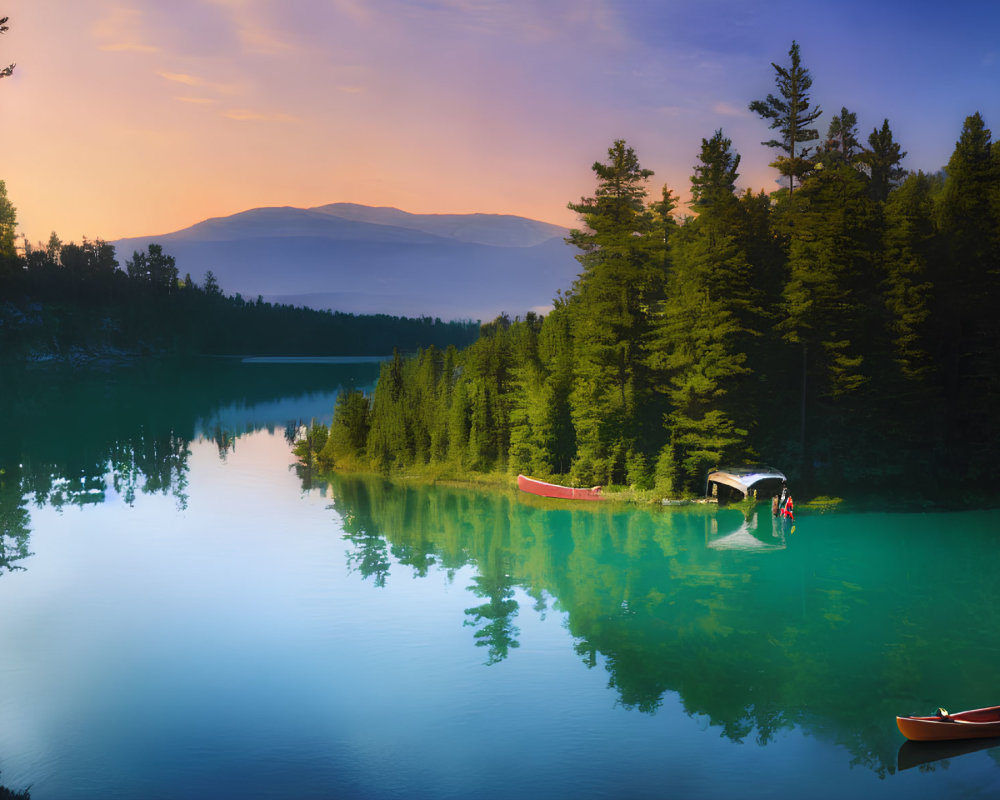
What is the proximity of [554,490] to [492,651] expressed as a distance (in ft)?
111

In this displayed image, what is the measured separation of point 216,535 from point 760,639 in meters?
36.7

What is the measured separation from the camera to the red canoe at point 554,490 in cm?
6369

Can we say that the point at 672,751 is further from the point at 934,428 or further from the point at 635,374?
the point at 934,428

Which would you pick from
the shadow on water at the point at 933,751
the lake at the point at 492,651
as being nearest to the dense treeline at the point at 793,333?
the lake at the point at 492,651

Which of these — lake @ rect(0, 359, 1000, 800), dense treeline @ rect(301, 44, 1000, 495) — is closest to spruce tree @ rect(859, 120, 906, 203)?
dense treeline @ rect(301, 44, 1000, 495)

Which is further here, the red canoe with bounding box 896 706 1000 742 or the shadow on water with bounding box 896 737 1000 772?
the red canoe with bounding box 896 706 1000 742

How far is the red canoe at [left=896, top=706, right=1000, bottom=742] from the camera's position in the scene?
2334 cm

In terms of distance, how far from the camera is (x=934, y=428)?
6200 centimetres

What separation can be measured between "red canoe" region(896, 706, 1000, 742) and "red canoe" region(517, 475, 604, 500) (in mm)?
39807

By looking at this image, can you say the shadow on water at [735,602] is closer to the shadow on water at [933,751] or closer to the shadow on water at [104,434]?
the shadow on water at [933,751]

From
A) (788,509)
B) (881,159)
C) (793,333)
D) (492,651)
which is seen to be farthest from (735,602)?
(881,159)

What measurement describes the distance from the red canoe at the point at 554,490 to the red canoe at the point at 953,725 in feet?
131

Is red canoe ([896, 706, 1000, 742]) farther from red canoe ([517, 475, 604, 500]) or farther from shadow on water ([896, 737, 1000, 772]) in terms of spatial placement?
red canoe ([517, 475, 604, 500])

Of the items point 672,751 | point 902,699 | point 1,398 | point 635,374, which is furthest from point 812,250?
point 1,398
